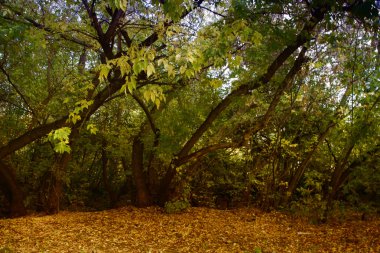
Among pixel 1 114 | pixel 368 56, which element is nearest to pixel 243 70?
pixel 368 56

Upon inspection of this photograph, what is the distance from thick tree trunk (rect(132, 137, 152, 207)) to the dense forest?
3 centimetres

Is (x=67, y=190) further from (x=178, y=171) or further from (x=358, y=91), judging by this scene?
(x=358, y=91)

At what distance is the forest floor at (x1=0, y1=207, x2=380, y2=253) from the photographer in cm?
608

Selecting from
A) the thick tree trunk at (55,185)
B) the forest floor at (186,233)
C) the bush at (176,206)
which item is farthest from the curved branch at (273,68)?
the thick tree trunk at (55,185)

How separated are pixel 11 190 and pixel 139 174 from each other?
3.16m

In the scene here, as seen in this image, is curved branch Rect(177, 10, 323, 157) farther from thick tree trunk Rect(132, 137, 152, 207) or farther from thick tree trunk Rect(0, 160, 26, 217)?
thick tree trunk Rect(0, 160, 26, 217)

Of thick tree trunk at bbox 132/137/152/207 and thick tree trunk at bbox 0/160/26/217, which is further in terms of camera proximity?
thick tree trunk at bbox 132/137/152/207

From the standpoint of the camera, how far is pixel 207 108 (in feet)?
30.0

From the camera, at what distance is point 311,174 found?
9484mm

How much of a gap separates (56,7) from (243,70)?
12.7 feet

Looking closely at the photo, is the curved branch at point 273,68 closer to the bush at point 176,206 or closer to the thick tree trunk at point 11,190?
the bush at point 176,206

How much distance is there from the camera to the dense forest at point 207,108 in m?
6.22

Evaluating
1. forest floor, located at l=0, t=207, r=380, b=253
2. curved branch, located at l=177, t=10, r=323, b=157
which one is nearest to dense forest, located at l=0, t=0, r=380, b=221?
curved branch, located at l=177, t=10, r=323, b=157

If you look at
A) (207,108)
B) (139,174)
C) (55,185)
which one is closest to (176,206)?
(139,174)
